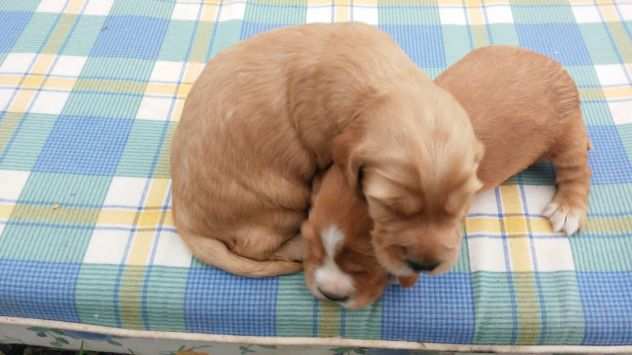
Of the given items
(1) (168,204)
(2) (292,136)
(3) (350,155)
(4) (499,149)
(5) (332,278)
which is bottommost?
(1) (168,204)

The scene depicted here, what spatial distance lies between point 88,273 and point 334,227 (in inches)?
41.0

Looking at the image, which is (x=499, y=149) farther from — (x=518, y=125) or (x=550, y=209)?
(x=550, y=209)

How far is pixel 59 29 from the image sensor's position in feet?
10.2

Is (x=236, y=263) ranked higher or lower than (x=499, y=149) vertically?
lower

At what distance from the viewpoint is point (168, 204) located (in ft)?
7.59

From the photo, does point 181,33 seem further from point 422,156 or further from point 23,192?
point 422,156

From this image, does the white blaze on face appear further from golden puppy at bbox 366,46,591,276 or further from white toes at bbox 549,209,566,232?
white toes at bbox 549,209,566,232

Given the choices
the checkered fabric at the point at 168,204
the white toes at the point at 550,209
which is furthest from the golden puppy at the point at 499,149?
the checkered fabric at the point at 168,204

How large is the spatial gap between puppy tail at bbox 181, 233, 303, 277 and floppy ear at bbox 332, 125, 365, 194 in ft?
1.77

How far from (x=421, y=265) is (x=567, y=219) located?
87 centimetres

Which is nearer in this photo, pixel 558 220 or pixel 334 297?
pixel 334 297

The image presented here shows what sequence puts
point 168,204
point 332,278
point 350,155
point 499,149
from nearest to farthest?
point 350,155 → point 332,278 → point 499,149 → point 168,204

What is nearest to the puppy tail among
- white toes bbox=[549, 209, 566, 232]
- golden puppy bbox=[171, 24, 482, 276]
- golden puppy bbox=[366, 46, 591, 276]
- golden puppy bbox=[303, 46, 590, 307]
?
golden puppy bbox=[171, 24, 482, 276]

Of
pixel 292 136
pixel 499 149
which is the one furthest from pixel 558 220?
pixel 292 136
